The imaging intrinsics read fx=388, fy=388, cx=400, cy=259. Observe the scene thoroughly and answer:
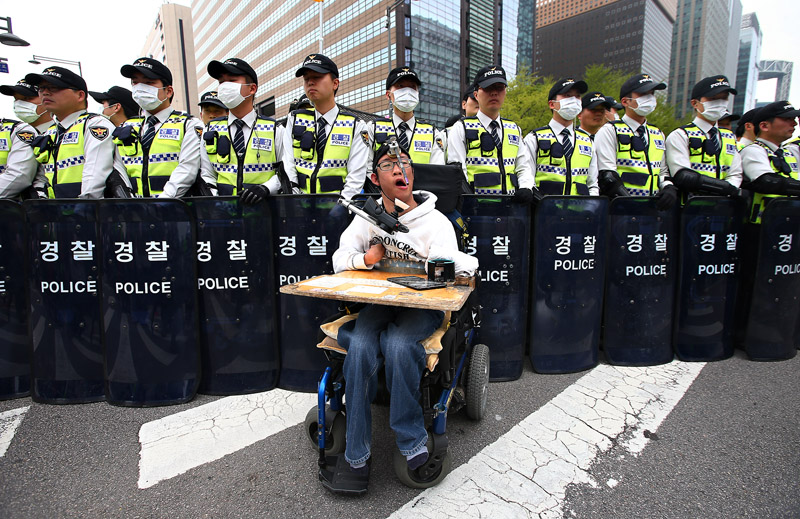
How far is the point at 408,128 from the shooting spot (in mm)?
4414

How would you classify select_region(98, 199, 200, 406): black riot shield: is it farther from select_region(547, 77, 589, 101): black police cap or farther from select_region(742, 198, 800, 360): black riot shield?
select_region(742, 198, 800, 360): black riot shield

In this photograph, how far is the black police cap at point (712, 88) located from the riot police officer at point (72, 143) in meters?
5.64

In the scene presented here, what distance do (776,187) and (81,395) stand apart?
20.2ft

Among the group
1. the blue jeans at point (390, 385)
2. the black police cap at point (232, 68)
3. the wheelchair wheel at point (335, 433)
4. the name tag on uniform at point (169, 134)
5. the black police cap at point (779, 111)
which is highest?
the black police cap at point (232, 68)

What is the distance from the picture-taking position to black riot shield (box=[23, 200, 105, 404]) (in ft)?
9.29

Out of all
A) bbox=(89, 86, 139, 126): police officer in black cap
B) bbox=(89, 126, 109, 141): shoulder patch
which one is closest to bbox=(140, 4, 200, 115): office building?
bbox=(89, 86, 139, 126): police officer in black cap

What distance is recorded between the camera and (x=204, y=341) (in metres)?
3.08

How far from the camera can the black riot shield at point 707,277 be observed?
11.5ft

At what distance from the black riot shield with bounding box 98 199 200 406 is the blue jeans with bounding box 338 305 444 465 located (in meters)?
1.67

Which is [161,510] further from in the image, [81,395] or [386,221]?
[386,221]

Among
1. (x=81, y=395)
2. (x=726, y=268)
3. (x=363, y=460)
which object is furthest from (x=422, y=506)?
(x=726, y=268)

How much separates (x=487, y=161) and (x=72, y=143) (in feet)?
12.6

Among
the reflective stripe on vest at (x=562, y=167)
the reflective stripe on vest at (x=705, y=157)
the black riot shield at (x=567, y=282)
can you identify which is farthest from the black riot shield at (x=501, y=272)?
the reflective stripe on vest at (x=705, y=157)

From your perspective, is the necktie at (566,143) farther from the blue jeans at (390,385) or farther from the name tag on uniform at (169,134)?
the name tag on uniform at (169,134)
